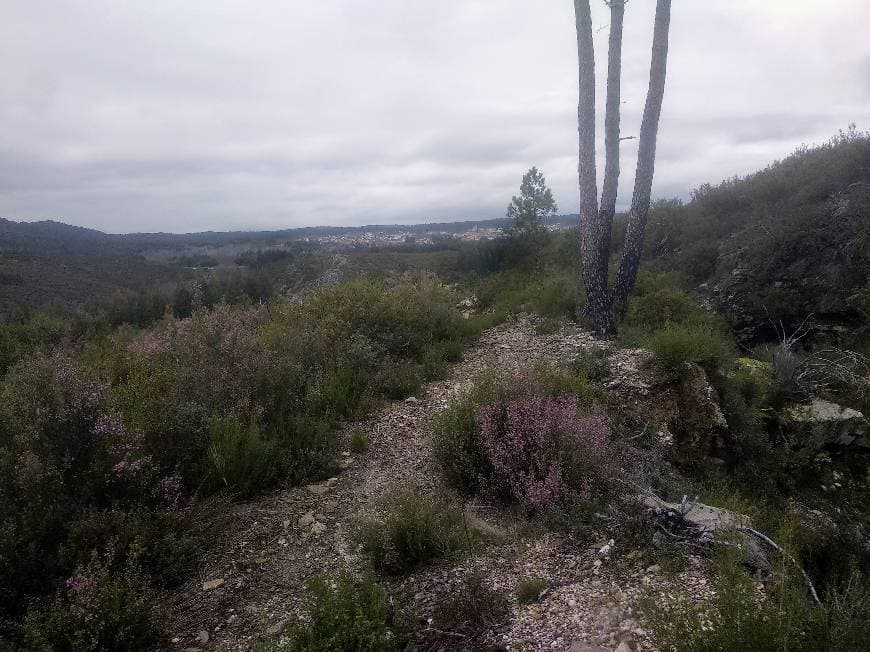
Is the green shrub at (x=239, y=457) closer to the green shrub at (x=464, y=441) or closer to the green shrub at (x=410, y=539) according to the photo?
the green shrub at (x=410, y=539)

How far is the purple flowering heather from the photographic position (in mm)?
3672

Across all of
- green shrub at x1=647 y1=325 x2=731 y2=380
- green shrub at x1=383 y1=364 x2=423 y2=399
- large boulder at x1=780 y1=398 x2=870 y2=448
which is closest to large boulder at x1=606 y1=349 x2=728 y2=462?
green shrub at x1=647 y1=325 x2=731 y2=380

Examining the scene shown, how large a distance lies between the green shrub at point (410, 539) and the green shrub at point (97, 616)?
3.99 ft

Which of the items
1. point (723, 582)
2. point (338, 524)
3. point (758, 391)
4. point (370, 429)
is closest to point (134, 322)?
point (370, 429)

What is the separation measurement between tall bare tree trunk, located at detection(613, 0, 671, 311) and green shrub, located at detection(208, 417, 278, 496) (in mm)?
6135

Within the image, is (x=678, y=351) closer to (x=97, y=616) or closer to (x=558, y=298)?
(x=558, y=298)

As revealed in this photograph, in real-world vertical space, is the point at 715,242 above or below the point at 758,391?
above

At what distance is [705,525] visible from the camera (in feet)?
10.5

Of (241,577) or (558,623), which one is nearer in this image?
(558,623)

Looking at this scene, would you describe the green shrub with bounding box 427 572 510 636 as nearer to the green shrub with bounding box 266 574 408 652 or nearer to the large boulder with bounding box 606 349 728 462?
the green shrub with bounding box 266 574 408 652

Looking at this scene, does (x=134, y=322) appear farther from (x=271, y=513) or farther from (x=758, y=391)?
(x=758, y=391)

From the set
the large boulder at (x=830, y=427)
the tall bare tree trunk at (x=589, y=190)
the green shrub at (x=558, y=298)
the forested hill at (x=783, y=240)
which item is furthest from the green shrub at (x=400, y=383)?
the forested hill at (x=783, y=240)

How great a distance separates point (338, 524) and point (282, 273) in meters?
27.2

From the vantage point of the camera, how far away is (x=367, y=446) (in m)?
5.19
